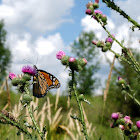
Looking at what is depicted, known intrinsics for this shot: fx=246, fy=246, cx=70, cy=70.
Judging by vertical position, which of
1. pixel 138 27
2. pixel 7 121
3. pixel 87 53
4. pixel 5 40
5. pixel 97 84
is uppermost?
pixel 5 40

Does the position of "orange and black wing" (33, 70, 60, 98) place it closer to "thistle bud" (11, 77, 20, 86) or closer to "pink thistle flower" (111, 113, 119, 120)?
"thistle bud" (11, 77, 20, 86)

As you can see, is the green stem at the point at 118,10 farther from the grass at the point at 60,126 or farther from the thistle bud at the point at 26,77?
the thistle bud at the point at 26,77

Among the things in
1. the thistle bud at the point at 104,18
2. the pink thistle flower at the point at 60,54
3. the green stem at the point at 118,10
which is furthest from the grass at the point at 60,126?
the thistle bud at the point at 104,18

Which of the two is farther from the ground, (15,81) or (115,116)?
(15,81)

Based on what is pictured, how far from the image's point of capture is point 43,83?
3709 millimetres

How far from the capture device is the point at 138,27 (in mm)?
2260

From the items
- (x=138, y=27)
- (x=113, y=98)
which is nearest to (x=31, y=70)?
(x=138, y=27)

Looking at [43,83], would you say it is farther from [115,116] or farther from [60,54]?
[115,116]

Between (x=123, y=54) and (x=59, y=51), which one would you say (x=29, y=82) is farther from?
(x=123, y=54)

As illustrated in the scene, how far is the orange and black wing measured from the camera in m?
3.60

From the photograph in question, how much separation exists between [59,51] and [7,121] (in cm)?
89

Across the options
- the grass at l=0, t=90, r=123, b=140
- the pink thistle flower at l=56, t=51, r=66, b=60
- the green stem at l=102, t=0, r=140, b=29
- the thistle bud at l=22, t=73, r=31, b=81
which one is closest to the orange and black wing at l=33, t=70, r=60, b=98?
the grass at l=0, t=90, r=123, b=140

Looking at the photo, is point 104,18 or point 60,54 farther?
point 104,18

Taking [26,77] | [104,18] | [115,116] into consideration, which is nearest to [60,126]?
[26,77]
